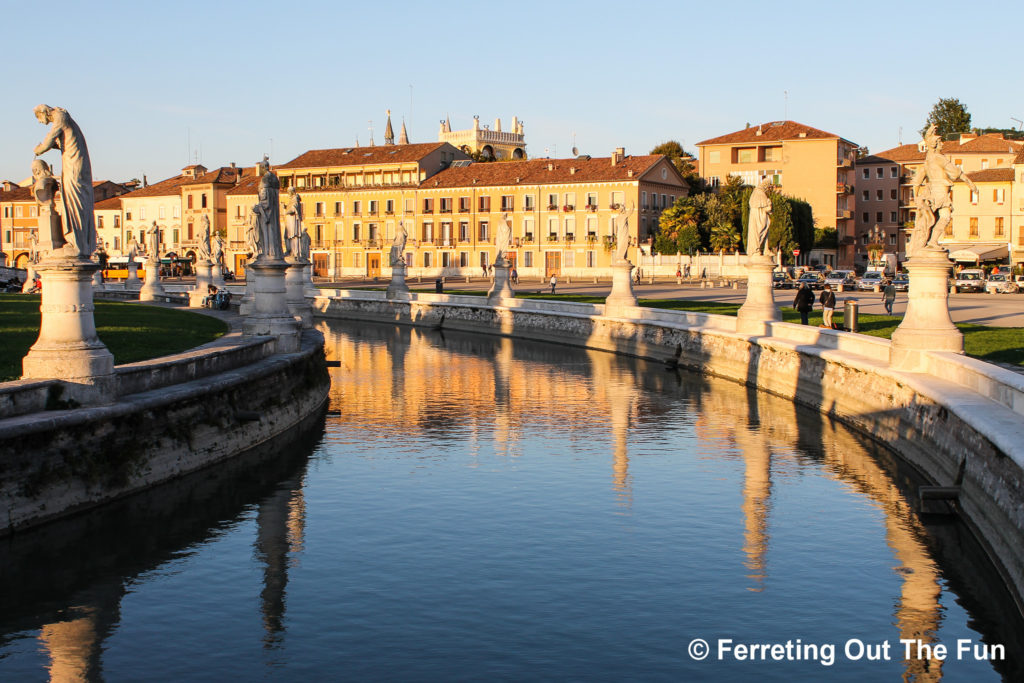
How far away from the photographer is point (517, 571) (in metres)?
13.6

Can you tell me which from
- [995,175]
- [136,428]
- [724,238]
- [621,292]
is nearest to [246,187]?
[724,238]

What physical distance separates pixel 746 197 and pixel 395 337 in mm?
49243

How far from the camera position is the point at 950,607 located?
12.6 m

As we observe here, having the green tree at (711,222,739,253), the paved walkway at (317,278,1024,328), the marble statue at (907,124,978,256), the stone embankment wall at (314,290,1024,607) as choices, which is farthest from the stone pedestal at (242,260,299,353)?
the green tree at (711,222,739,253)

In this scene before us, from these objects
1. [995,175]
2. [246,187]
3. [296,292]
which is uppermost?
[246,187]

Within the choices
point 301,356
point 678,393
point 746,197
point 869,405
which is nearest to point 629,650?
point 869,405

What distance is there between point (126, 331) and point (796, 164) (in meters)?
86.3

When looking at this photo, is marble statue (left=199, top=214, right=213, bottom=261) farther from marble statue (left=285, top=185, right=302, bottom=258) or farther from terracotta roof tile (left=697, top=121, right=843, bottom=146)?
terracotta roof tile (left=697, top=121, right=843, bottom=146)

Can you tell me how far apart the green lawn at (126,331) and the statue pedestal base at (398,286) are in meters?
22.6

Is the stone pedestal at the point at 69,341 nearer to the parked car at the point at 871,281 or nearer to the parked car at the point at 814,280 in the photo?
the parked car at the point at 814,280

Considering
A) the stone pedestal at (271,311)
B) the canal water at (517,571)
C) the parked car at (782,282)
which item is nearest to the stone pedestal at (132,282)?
the parked car at (782,282)

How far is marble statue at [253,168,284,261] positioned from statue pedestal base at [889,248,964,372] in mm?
15564

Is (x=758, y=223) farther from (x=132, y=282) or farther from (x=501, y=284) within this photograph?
(x=132, y=282)

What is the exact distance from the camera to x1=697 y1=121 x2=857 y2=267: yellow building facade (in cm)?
10238
